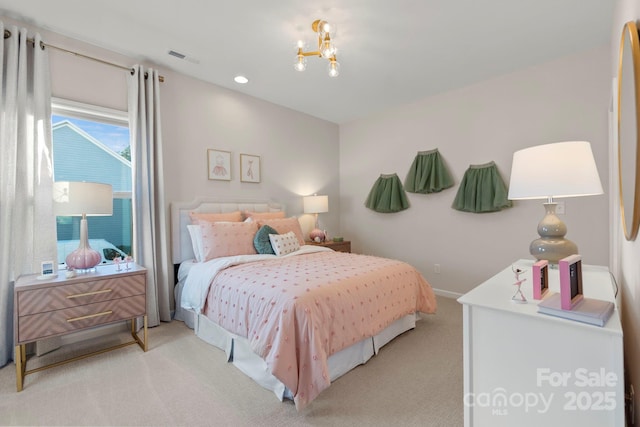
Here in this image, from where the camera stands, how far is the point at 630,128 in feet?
3.35

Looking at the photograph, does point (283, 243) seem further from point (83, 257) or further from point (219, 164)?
point (83, 257)

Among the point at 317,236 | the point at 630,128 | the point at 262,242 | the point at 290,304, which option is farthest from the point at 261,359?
the point at 317,236

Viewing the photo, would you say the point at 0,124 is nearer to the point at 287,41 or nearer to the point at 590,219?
the point at 287,41

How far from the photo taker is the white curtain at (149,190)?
9.20ft

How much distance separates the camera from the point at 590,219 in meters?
2.81

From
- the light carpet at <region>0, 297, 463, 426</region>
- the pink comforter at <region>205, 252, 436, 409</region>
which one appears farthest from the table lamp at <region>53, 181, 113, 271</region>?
the pink comforter at <region>205, 252, 436, 409</region>

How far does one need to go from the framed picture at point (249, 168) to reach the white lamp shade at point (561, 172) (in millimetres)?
3079

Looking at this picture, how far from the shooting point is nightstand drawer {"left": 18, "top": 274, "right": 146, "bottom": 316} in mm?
1920

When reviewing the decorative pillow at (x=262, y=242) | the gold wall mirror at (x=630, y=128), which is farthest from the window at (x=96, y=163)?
the gold wall mirror at (x=630, y=128)

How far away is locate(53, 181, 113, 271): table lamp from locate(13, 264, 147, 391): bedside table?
0.11 metres

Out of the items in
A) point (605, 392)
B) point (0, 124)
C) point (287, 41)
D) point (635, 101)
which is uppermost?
point (287, 41)

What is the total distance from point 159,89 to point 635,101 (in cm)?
350

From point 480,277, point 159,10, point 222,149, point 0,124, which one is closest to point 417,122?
point 480,277

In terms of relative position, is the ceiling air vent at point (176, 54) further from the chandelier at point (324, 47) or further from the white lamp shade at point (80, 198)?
the white lamp shade at point (80, 198)
